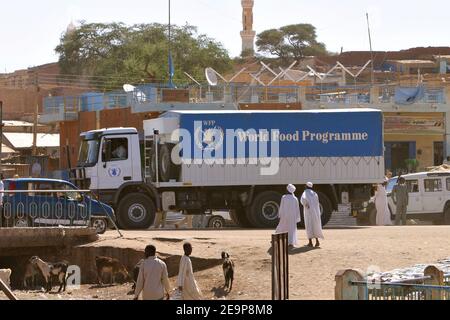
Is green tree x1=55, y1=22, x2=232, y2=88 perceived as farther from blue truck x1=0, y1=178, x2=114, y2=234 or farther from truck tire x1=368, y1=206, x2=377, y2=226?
blue truck x1=0, y1=178, x2=114, y2=234

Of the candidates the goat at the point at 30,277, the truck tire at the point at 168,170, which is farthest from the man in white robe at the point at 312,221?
the truck tire at the point at 168,170

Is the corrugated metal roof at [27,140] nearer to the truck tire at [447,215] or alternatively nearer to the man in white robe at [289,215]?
the truck tire at [447,215]

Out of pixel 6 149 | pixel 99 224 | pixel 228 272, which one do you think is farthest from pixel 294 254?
pixel 6 149

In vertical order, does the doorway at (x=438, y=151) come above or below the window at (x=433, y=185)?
above

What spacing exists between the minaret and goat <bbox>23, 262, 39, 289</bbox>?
6051 centimetres

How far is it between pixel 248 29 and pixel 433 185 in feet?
177

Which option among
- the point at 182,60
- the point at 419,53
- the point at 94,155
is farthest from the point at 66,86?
the point at 94,155

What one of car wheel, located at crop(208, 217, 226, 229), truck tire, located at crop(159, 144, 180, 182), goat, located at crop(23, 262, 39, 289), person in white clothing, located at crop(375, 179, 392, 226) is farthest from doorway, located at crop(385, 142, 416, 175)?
goat, located at crop(23, 262, 39, 289)

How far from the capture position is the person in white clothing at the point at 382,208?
28.4m

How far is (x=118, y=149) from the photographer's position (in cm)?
2664

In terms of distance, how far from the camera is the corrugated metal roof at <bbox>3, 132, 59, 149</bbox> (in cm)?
5528

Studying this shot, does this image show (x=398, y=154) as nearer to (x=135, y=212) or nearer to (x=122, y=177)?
(x=135, y=212)

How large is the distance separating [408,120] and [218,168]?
1737 cm

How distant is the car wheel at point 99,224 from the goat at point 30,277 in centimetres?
230
